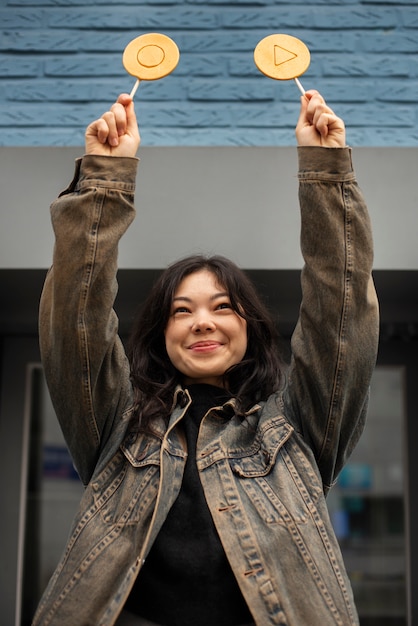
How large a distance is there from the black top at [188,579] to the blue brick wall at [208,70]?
1.38m

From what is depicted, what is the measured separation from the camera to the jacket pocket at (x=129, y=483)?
63.2 inches

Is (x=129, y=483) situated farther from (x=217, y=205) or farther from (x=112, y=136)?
(x=217, y=205)

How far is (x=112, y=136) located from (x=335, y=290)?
519mm

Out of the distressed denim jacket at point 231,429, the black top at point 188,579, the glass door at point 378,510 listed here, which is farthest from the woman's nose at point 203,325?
the glass door at point 378,510

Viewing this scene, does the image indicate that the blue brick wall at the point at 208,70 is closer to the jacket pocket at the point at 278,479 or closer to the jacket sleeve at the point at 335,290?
the jacket sleeve at the point at 335,290

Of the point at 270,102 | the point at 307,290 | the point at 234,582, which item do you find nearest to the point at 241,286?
the point at 307,290

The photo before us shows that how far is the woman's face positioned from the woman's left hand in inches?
14.2

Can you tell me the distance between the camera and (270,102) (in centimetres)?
266

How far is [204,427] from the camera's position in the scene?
1711 mm

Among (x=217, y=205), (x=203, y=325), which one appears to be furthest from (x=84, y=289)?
(x=217, y=205)

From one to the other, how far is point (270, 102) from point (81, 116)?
0.58 metres

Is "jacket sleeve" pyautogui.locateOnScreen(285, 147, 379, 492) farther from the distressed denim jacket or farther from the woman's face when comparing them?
the woman's face

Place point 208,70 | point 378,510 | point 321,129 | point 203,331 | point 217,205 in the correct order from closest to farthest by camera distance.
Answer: point 321,129
point 203,331
point 217,205
point 208,70
point 378,510

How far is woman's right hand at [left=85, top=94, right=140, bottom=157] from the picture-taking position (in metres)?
1.67
